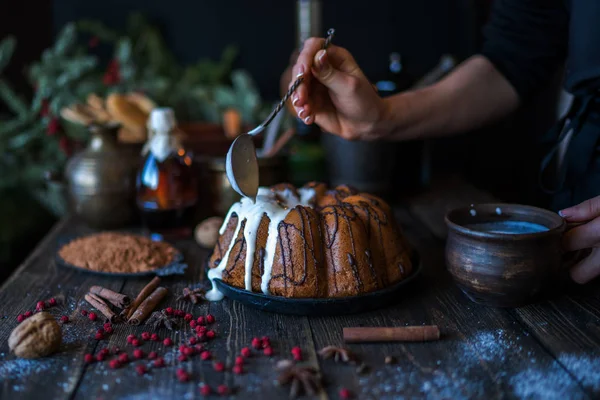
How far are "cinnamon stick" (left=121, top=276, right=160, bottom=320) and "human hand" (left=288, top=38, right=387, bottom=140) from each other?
0.48 metres

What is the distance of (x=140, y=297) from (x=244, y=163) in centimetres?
34

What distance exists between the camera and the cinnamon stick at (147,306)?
45.4 inches

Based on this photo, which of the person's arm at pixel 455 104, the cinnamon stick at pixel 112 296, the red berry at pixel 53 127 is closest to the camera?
the cinnamon stick at pixel 112 296

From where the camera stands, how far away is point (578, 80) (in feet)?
4.62

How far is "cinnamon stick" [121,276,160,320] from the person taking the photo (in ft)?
3.88

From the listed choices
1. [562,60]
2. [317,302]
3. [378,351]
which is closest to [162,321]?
[317,302]

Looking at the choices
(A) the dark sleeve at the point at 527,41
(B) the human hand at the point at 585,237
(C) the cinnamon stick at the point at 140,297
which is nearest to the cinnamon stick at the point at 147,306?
(C) the cinnamon stick at the point at 140,297

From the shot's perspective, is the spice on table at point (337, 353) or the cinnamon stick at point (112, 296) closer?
the spice on table at point (337, 353)

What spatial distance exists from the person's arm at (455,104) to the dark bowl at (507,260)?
17.5 inches

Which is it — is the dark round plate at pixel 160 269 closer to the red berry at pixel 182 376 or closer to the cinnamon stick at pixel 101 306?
the cinnamon stick at pixel 101 306

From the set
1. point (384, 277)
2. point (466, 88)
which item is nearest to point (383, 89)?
point (466, 88)

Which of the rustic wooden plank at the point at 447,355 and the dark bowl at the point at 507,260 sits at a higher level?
the dark bowl at the point at 507,260

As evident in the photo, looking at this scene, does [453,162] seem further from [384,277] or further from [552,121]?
[384,277]

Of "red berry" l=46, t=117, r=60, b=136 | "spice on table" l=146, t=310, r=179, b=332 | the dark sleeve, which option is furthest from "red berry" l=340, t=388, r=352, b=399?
"red berry" l=46, t=117, r=60, b=136
